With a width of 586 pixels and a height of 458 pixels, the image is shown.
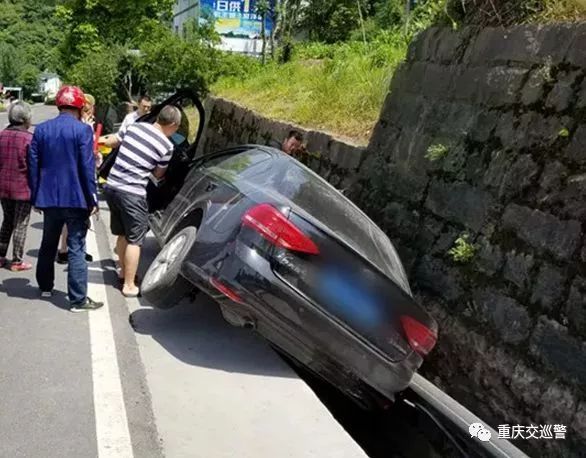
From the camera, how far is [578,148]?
518 centimetres

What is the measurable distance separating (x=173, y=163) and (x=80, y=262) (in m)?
1.49

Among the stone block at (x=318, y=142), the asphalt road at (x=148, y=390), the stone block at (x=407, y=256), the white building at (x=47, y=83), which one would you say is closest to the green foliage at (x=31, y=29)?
the white building at (x=47, y=83)

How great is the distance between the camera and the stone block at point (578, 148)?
16.8 ft

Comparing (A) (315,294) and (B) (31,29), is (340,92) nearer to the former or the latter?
(A) (315,294)

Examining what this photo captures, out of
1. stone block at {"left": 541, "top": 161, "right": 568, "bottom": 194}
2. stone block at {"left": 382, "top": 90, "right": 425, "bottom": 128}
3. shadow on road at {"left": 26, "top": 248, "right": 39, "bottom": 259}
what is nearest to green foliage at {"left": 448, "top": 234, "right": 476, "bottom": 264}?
stone block at {"left": 541, "top": 161, "right": 568, "bottom": 194}

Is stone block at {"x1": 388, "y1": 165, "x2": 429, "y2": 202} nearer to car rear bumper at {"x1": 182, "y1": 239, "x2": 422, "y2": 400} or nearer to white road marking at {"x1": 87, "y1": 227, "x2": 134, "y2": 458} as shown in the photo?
car rear bumper at {"x1": 182, "y1": 239, "x2": 422, "y2": 400}

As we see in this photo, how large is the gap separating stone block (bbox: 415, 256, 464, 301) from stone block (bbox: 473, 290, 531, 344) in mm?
288

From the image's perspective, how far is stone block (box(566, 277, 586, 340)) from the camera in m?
4.67

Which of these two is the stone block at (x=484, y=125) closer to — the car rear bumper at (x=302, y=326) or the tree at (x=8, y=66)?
the car rear bumper at (x=302, y=326)

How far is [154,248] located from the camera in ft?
29.5

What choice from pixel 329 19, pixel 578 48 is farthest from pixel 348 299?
pixel 329 19

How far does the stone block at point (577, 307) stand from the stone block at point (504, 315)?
1.24 feet

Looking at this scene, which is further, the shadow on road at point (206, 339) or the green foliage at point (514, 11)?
the green foliage at point (514, 11)

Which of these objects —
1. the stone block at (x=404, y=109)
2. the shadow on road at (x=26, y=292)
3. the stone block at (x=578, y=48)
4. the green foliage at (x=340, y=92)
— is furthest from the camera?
the green foliage at (x=340, y=92)
